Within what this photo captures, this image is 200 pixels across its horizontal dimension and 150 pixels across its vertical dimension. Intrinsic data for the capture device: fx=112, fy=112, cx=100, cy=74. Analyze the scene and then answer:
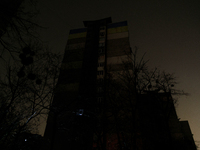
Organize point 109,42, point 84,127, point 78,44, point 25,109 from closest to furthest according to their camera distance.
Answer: point 25,109, point 84,127, point 109,42, point 78,44

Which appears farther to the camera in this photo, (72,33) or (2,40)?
(72,33)

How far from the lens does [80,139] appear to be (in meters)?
17.5

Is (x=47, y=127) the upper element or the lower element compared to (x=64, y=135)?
upper

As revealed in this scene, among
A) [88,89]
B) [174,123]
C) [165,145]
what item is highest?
[88,89]

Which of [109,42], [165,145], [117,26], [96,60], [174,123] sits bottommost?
[165,145]

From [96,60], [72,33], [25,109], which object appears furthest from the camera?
[72,33]

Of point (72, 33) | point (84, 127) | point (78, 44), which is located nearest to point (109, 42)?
point (78, 44)

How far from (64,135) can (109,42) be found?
22.8 m

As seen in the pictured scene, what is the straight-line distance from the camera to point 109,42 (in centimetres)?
2892

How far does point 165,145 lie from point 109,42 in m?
23.8

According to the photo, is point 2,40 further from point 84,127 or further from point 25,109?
point 84,127

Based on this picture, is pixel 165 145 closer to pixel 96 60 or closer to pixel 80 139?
pixel 80 139

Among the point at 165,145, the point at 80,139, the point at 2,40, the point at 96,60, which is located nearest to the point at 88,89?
the point at 96,60

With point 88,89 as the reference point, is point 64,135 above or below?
below
